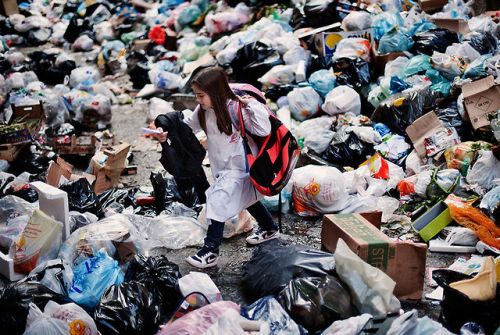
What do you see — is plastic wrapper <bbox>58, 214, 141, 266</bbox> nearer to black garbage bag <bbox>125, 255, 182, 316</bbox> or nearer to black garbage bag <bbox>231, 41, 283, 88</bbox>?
black garbage bag <bbox>125, 255, 182, 316</bbox>

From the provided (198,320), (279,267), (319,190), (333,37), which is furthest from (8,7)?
(198,320)

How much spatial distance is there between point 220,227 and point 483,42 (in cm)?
358

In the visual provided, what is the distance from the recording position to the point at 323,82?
536 centimetres

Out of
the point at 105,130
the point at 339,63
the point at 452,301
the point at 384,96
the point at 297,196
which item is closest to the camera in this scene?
Answer: the point at 452,301

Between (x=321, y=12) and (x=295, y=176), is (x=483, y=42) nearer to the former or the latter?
(x=321, y=12)

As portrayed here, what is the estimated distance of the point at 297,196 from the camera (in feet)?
13.3

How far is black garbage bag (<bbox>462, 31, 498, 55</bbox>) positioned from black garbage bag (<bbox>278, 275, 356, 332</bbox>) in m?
3.55

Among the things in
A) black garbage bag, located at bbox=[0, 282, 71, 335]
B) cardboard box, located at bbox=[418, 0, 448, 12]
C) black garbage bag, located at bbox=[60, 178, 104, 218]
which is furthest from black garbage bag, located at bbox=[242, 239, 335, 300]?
cardboard box, located at bbox=[418, 0, 448, 12]

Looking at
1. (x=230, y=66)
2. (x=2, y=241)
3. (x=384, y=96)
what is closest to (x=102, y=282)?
(x=2, y=241)

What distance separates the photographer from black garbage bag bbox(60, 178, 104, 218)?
3.93 meters

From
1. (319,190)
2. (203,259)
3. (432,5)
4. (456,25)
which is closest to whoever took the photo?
(203,259)

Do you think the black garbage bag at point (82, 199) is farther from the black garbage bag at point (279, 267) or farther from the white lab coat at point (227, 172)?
the black garbage bag at point (279, 267)

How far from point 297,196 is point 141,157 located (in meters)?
2.39

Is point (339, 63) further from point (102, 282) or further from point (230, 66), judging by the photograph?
point (102, 282)
